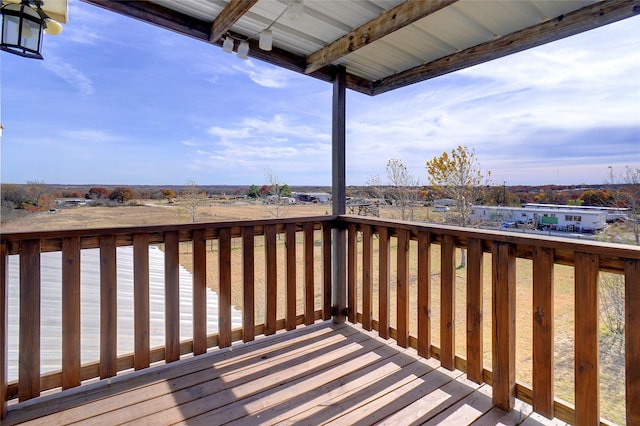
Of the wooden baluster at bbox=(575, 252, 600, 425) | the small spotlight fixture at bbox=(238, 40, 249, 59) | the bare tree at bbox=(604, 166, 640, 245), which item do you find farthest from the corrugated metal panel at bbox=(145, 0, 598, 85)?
the bare tree at bbox=(604, 166, 640, 245)

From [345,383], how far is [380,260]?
0.90 metres

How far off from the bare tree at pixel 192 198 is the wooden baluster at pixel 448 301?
21.4 ft

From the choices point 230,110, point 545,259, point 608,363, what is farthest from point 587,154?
point 230,110

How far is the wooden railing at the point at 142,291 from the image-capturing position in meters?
1.57

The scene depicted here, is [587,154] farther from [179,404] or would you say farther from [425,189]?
[179,404]

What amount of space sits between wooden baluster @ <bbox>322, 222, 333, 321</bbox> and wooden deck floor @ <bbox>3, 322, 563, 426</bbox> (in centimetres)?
50


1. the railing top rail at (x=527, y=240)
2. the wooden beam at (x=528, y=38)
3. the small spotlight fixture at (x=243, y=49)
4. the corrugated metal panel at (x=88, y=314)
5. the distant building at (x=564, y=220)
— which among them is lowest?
the corrugated metal panel at (x=88, y=314)

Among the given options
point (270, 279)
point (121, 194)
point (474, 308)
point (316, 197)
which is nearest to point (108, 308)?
point (270, 279)

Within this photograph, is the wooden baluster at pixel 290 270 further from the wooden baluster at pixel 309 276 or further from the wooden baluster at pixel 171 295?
the wooden baluster at pixel 171 295

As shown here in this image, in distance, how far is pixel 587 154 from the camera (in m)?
4.38

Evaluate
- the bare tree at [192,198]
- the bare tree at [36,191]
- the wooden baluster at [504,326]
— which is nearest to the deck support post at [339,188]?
the wooden baluster at [504,326]

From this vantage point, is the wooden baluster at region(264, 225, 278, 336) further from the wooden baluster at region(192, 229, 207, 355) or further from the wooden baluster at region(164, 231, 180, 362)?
→ the wooden baluster at region(164, 231, 180, 362)

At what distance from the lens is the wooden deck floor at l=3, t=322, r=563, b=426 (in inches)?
59.5

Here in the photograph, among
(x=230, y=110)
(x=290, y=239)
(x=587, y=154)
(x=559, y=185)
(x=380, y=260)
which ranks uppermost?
(x=230, y=110)
